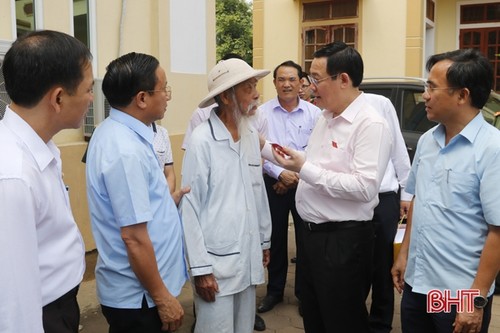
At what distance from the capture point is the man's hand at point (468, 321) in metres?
1.80

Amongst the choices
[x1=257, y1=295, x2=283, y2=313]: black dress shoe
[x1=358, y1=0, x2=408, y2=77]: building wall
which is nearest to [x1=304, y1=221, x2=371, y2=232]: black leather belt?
[x1=257, y1=295, x2=283, y2=313]: black dress shoe

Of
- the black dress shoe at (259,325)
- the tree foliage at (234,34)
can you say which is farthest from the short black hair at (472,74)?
the tree foliage at (234,34)

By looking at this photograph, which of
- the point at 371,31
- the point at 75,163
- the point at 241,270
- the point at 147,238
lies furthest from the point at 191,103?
the point at 371,31

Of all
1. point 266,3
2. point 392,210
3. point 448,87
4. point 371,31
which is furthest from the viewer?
point 266,3

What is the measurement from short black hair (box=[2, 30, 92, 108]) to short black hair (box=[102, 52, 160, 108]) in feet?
1.62

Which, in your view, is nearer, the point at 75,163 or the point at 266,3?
the point at 75,163

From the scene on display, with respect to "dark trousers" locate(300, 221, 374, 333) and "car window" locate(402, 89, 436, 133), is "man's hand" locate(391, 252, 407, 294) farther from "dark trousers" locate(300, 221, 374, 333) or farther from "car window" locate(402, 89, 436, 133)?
"car window" locate(402, 89, 436, 133)

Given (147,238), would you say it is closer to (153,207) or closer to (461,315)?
(153,207)

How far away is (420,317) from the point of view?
80.0 inches

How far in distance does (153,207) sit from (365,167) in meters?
0.97

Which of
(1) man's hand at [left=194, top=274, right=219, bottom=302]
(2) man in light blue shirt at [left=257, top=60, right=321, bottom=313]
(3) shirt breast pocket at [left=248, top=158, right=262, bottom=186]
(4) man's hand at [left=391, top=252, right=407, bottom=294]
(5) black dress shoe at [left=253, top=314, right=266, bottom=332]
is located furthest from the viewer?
(2) man in light blue shirt at [left=257, top=60, right=321, bottom=313]

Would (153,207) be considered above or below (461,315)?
above

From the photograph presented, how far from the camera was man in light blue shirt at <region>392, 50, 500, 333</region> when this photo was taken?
179 cm

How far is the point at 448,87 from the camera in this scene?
1884 millimetres
